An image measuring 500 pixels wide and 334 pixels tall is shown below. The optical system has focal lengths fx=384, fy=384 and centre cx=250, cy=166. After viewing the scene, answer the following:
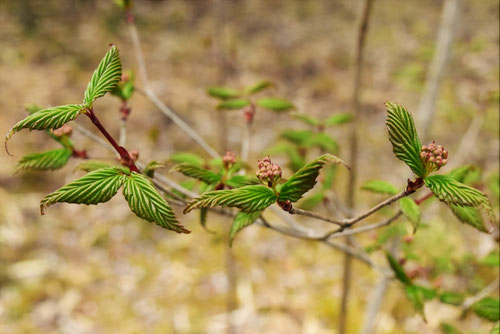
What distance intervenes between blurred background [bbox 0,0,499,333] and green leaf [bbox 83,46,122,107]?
868 mm

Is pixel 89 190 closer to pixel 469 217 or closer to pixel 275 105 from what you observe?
pixel 275 105

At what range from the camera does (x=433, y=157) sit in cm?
63

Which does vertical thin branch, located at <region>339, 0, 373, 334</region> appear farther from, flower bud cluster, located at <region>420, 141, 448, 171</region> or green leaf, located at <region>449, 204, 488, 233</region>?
flower bud cluster, located at <region>420, 141, 448, 171</region>

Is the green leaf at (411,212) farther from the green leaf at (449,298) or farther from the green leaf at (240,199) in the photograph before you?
the green leaf at (449,298)

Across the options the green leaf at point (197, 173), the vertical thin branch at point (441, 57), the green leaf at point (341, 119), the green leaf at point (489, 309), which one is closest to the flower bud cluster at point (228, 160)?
the green leaf at point (197, 173)

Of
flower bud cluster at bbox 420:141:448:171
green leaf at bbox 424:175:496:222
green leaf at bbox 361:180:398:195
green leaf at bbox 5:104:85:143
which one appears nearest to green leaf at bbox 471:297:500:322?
green leaf at bbox 361:180:398:195

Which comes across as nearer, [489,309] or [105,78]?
[105,78]

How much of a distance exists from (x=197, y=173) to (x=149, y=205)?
0.26m

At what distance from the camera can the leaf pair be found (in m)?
0.64

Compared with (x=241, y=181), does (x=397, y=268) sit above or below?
below

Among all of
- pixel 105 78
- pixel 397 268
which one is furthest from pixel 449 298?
pixel 105 78

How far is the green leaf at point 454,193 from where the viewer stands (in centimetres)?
63

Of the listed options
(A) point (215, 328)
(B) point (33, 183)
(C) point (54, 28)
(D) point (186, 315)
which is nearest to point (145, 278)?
(D) point (186, 315)

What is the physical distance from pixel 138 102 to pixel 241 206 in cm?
415
